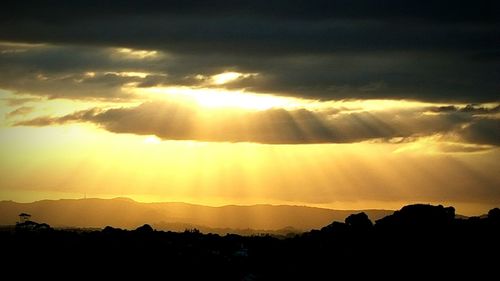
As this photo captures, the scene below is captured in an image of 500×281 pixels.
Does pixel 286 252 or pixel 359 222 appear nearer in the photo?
pixel 286 252

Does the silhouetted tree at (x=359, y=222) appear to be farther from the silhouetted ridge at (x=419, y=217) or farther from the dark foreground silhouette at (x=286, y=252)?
the silhouetted ridge at (x=419, y=217)

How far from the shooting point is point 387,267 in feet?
231

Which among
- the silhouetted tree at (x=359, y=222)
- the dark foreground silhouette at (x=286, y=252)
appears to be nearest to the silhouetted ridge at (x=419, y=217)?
the dark foreground silhouette at (x=286, y=252)

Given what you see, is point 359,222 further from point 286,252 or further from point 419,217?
point 286,252

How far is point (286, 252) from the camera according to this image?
74.9m

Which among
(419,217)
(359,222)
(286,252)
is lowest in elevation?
(286,252)

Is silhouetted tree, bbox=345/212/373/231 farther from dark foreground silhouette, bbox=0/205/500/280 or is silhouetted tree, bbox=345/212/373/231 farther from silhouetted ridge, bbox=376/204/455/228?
silhouetted ridge, bbox=376/204/455/228

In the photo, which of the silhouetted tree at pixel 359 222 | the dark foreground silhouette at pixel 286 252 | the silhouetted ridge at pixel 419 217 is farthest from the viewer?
the silhouetted tree at pixel 359 222

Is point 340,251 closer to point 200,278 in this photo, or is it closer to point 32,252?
point 200,278

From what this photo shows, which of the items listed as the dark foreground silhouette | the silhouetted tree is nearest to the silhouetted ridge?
the dark foreground silhouette

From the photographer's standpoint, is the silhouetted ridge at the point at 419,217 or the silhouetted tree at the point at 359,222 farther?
the silhouetted tree at the point at 359,222

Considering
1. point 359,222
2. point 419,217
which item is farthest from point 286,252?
point 419,217

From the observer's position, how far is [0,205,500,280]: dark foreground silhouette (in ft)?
218

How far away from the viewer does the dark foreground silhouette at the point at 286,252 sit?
66.6 metres
